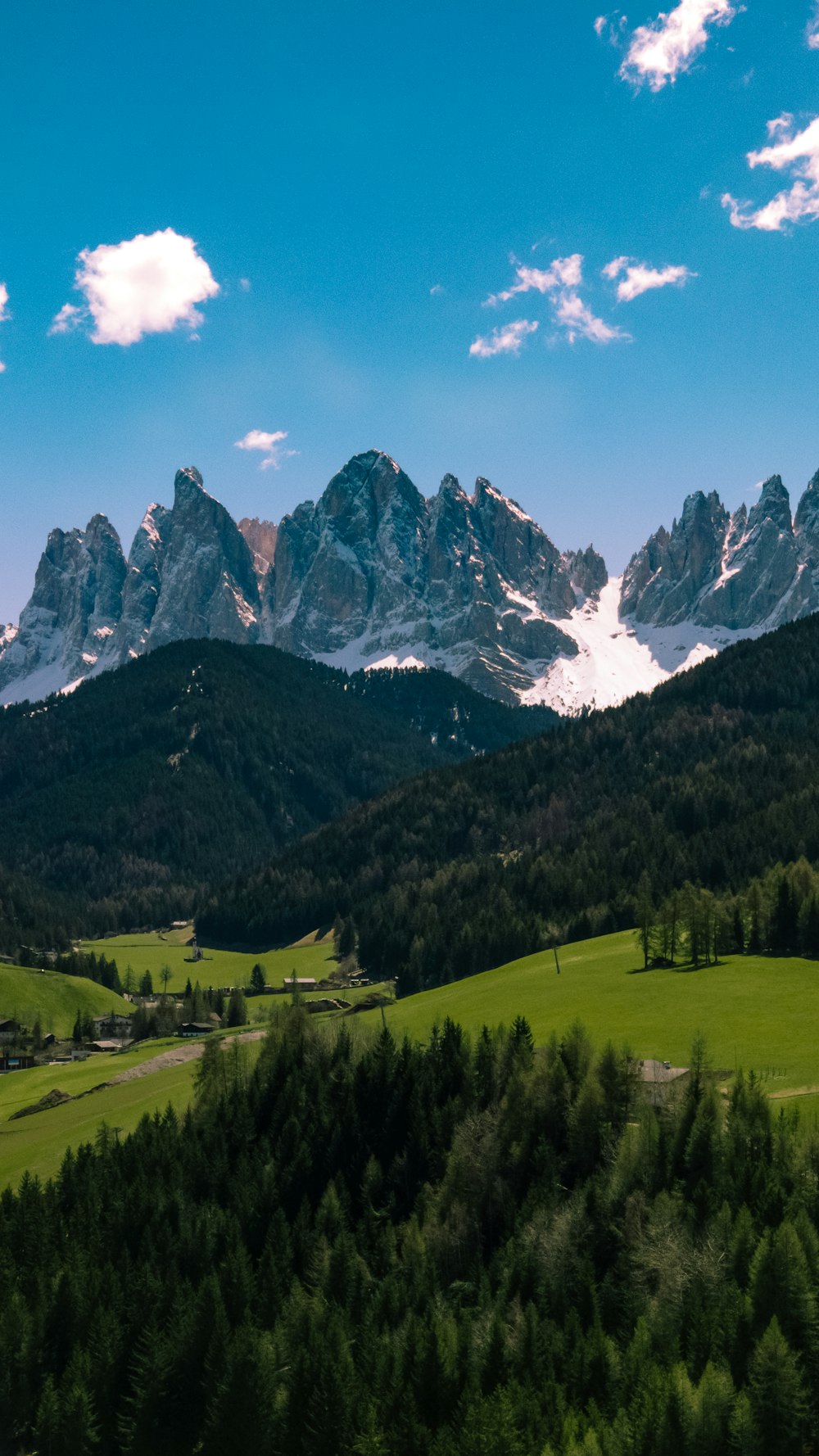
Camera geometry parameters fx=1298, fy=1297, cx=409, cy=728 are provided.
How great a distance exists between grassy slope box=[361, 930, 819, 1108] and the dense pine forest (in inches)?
345

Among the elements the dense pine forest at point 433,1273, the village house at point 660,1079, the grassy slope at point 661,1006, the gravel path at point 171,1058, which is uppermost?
the grassy slope at point 661,1006

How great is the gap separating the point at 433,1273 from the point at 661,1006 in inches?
1931

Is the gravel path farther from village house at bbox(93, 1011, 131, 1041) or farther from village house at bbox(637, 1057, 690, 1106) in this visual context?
village house at bbox(637, 1057, 690, 1106)

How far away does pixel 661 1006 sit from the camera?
123 m

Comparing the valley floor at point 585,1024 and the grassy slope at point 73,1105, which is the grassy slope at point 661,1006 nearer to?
the valley floor at point 585,1024

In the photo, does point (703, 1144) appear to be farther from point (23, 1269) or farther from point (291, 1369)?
point (23, 1269)

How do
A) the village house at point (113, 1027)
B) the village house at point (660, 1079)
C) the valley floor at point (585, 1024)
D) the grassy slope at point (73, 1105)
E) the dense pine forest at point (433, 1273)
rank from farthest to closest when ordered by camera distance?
the village house at point (113, 1027) < the grassy slope at point (73, 1105) < the valley floor at point (585, 1024) < the village house at point (660, 1079) < the dense pine forest at point (433, 1273)

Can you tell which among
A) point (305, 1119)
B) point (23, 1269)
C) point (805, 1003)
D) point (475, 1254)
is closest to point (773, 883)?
point (805, 1003)

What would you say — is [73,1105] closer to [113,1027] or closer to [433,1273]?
[113,1027]

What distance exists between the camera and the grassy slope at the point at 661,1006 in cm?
10300

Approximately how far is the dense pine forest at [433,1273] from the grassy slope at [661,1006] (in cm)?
876

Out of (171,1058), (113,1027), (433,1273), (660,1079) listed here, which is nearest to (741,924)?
(660,1079)

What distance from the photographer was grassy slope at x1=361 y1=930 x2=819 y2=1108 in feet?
338

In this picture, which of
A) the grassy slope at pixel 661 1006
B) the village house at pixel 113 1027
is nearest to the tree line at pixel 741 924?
the grassy slope at pixel 661 1006
